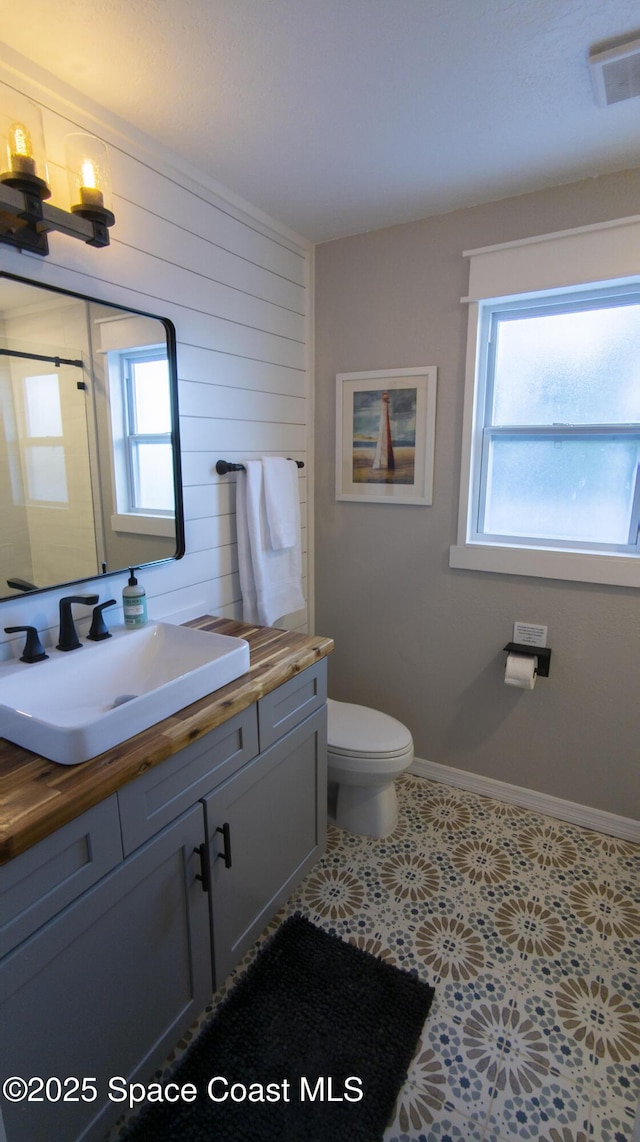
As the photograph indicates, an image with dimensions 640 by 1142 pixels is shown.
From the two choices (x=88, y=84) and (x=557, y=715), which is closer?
(x=88, y=84)

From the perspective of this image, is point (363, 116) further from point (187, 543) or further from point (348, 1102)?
point (348, 1102)

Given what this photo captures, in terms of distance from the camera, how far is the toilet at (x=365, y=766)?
1.99 metres

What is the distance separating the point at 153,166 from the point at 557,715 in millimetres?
2397

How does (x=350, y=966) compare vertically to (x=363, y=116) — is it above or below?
below

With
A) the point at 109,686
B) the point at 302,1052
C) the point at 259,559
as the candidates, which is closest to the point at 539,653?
the point at 259,559

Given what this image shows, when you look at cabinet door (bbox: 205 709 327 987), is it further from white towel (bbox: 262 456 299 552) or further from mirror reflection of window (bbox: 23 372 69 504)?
mirror reflection of window (bbox: 23 372 69 504)

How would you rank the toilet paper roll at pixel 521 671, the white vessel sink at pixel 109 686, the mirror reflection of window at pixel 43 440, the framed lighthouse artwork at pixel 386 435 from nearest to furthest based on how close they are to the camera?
the white vessel sink at pixel 109 686, the mirror reflection of window at pixel 43 440, the toilet paper roll at pixel 521 671, the framed lighthouse artwork at pixel 386 435

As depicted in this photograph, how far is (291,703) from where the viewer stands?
1604mm

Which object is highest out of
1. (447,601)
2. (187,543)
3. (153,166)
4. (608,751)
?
(153,166)

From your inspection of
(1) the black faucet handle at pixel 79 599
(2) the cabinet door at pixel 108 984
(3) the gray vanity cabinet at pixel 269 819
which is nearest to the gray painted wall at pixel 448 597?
(3) the gray vanity cabinet at pixel 269 819

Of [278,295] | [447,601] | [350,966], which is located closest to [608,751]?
[447,601]

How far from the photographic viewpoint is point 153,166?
1.61 metres

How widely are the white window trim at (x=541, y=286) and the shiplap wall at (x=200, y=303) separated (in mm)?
753

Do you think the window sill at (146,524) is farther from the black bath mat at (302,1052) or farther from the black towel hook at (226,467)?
the black bath mat at (302,1052)
